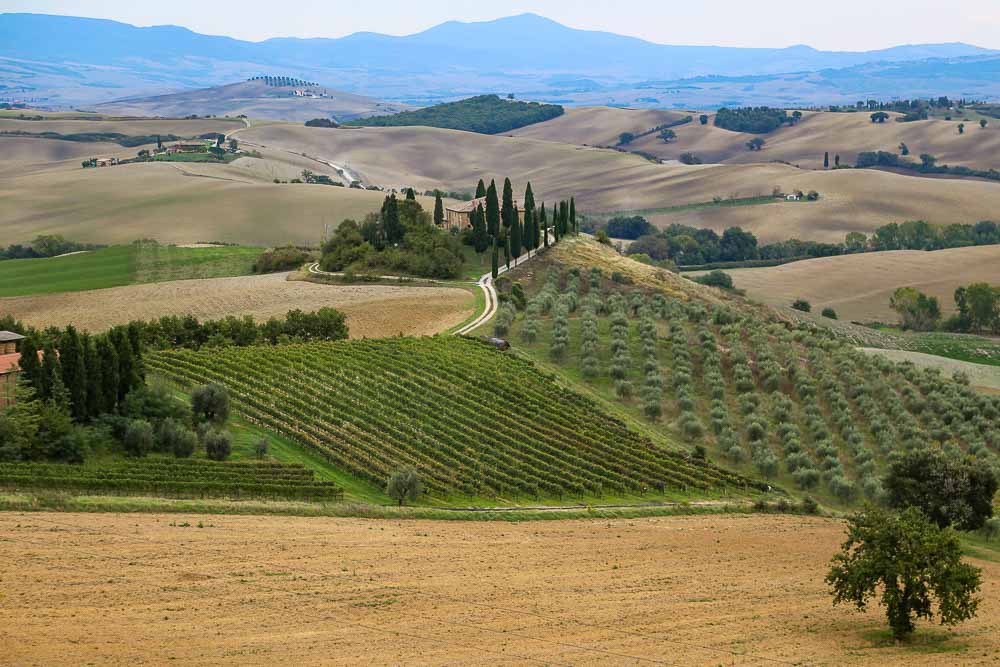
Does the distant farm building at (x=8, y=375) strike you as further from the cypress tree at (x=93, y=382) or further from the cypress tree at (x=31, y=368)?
the cypress tree at (x=93, y=382)

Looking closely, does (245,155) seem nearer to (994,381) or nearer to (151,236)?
(151,236)

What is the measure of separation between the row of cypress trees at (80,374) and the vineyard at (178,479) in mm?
4020

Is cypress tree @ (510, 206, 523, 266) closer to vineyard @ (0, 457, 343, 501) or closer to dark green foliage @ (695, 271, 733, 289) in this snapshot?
dark green foliage @ (695, 271, 733, 289)

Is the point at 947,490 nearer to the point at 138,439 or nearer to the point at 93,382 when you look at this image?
the point at 138,439

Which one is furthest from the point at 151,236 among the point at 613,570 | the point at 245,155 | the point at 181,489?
the point at 613,570

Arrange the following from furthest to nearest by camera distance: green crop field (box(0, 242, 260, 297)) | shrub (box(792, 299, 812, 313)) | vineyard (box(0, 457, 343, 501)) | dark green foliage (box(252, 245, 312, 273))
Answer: shrub (box(792, 299, 812, 313))
dark green foliage (box(252, 245, 312, 273))
green crop field (box(0, 242, 260, 297))
vineyard (box(0, 457, 343, 501))

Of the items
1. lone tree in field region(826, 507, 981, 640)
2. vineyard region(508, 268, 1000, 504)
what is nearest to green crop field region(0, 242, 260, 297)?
vineyard region(508, 268, 1000, 504)

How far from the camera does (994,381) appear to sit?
76.9 meters

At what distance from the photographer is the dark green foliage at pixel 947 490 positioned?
1751 inches

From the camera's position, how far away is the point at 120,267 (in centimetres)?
9444

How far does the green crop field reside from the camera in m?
87.4

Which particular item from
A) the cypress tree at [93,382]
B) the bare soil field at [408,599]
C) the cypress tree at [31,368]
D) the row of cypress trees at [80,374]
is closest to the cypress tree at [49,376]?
the row of cypress trees at [80,374]

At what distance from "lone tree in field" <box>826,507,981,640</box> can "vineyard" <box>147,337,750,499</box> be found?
16349mm

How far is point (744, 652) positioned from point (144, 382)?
94.1ft
